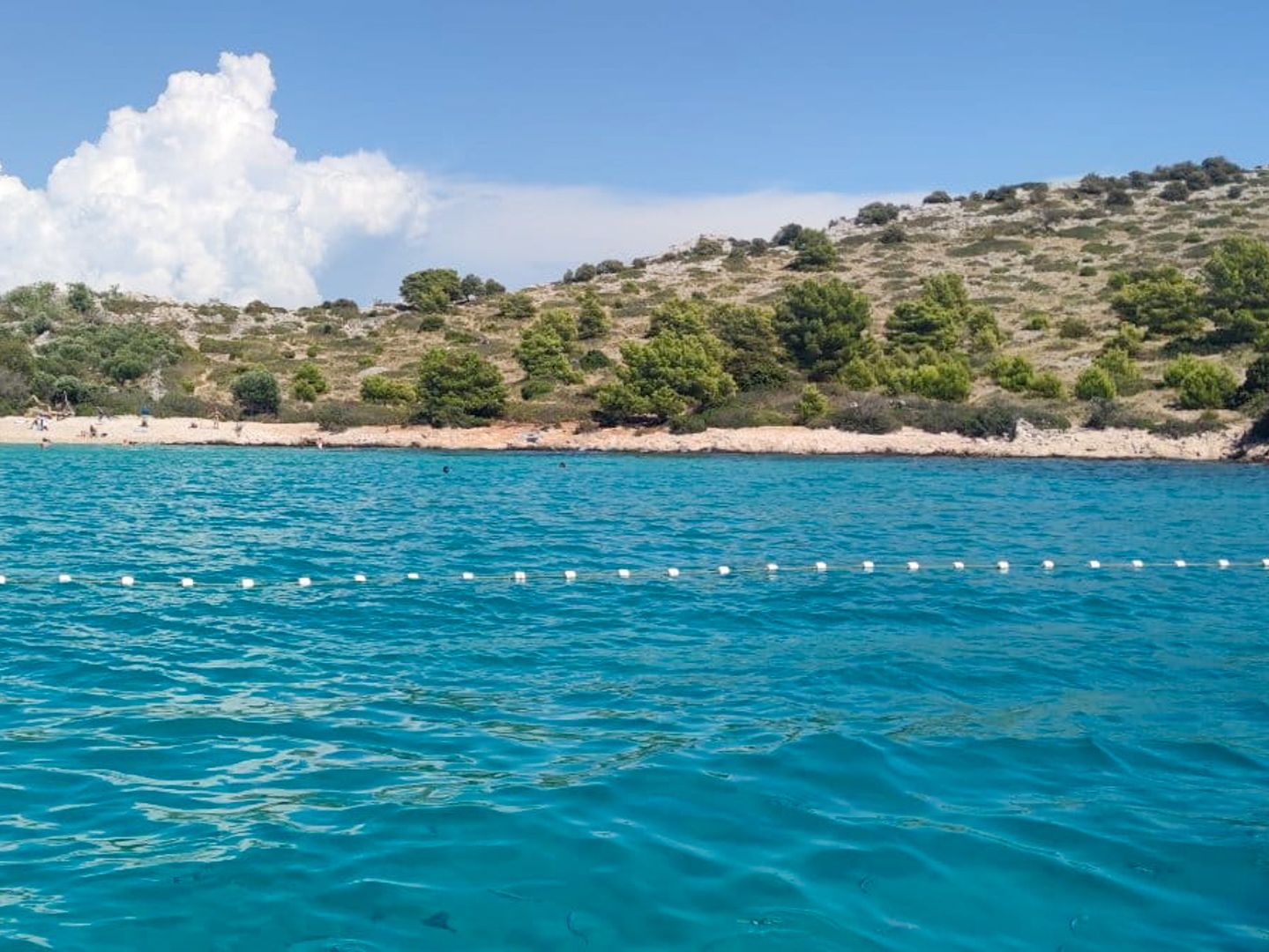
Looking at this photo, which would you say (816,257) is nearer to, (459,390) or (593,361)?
(593,361)

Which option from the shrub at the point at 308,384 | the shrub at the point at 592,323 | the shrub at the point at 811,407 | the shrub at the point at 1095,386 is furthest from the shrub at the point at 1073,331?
the shrub at the point at 308,384

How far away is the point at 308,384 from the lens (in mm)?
64938

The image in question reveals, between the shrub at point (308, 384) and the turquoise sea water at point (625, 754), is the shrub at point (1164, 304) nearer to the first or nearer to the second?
the shrub at point (308, 384)

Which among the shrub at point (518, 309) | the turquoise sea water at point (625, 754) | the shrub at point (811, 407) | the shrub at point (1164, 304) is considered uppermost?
the shrub at point (518, 309)

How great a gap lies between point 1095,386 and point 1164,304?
1491cm

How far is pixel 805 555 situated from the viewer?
21.7 meters

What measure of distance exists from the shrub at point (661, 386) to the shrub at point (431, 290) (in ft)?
133

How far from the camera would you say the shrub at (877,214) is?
11506cm

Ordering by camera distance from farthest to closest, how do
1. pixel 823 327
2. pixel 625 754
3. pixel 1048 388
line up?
pixel 823 327, pixel 1048 388, pixel 625 754

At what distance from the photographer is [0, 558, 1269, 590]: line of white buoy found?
1747cm

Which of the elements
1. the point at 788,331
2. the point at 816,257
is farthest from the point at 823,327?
the point at 816,257

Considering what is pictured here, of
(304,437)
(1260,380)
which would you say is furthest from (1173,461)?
(304,437)

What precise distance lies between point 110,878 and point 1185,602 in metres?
15.7

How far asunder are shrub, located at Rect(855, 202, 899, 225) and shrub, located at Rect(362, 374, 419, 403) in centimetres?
6678
